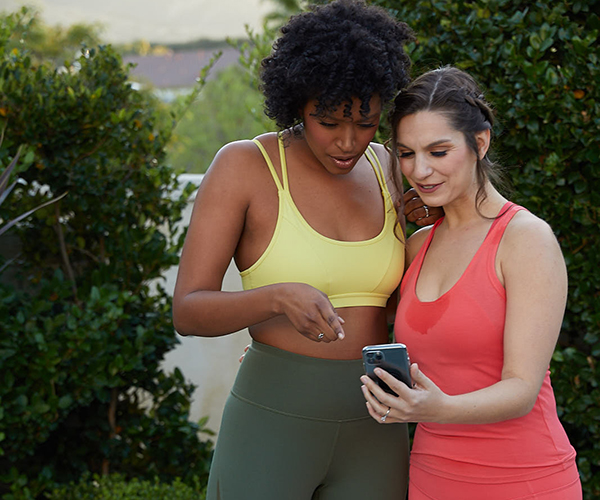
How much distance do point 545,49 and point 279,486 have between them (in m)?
1.96

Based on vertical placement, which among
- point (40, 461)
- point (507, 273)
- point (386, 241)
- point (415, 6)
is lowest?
point (40, 461)

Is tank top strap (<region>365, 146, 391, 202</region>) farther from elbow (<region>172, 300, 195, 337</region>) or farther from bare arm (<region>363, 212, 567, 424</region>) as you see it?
elbow (<region>172, 300, 195, 337</region>)

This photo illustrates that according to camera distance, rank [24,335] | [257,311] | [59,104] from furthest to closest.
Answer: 1. [59,104]
2. [24,335]
3. [257,311]

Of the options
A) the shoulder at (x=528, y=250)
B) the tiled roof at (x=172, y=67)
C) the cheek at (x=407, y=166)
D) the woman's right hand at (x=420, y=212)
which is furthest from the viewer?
the tiled roof at (x=172, y=67)

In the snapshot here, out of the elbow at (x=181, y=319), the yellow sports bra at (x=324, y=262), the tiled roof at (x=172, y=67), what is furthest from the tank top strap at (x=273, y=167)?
the tiled roof at (x=172, y=67)

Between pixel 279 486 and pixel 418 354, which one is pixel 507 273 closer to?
pixel 418 354

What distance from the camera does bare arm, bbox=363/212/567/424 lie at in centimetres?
166

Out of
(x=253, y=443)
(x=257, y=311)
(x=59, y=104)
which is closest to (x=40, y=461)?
(x=59, y=104)

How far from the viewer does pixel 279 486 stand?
1.96m

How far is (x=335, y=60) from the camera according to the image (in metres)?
1.86

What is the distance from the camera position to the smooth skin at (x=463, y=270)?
1.67 metres

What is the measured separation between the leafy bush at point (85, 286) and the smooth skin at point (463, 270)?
5.95ft

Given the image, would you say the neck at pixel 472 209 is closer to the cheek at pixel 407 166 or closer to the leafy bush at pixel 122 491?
the cheek at pixel 407 166

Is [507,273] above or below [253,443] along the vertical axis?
above
